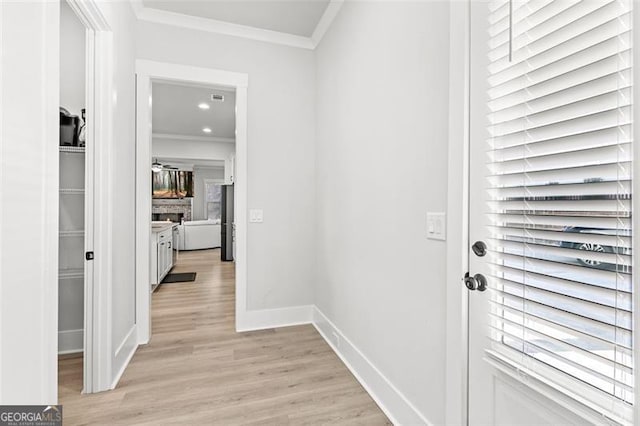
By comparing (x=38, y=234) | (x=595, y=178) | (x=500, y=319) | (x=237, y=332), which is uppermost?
(x=595, y=178)

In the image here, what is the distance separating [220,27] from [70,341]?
292 centimetres

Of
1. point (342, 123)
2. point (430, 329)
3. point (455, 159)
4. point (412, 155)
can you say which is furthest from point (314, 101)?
point (430, 329)

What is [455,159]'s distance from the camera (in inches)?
51.1

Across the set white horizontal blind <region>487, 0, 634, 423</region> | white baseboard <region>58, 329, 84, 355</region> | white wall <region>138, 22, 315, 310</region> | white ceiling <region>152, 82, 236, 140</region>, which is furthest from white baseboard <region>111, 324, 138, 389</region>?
white ceiling <region>152, 82, 236, 140</region>

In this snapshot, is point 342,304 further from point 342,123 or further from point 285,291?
point 342,123

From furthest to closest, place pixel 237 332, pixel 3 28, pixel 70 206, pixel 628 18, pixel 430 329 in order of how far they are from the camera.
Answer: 1. pixel 237 332
2. pixel 70 206
3. pixel 430 329
4. pixel 3 28
5. pixel 628 18

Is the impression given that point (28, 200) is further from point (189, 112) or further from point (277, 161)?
point (189, 112)

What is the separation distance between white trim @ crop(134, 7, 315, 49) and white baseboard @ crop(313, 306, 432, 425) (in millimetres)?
2651

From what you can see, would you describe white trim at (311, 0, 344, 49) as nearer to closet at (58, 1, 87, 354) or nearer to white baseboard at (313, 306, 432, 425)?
closet at (58, 1, 87, 354)

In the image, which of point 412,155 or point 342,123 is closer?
point 412,155

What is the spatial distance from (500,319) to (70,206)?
9.51 ft

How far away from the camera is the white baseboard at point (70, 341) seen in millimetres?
2510

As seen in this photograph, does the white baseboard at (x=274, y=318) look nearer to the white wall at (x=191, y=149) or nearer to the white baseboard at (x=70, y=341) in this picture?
the white baseboard at (x=70, y=341)

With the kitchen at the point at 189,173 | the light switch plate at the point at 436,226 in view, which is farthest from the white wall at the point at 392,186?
the kitchen at the point at 189,173
